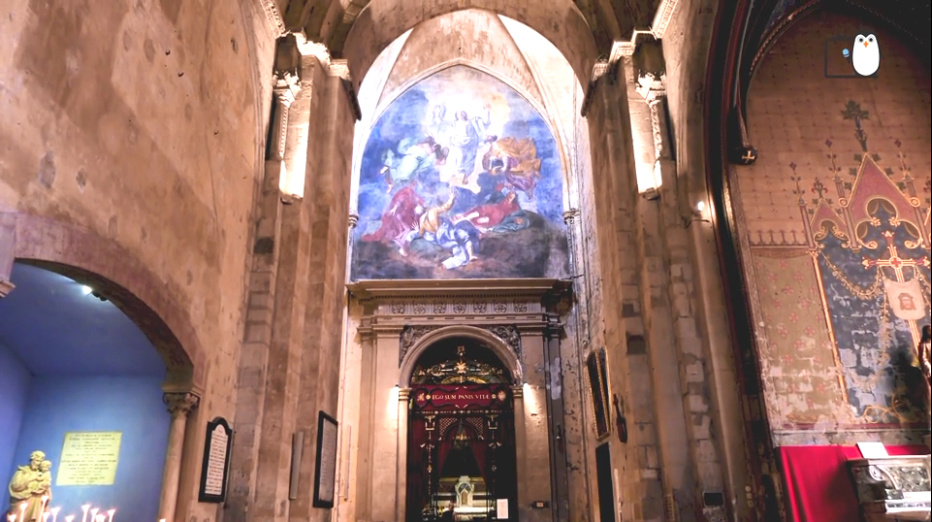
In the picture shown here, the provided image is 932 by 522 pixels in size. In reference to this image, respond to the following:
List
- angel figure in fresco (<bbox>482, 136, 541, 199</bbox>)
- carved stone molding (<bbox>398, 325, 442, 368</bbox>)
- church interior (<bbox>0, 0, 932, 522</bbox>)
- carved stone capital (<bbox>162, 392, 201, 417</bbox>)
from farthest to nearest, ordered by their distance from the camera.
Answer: angel figure in fresco (<bbox>482, 136, 541, 199</bbox>) → carved stone molding (<bbox>398, 325, 442, 368</bbox>) → carved stone capital (<bbox>162, 392, 201, 417</bbox>) → church interior (<bbox>0, 0, 932, 522</bbox>)

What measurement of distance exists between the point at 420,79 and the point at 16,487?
13.0m

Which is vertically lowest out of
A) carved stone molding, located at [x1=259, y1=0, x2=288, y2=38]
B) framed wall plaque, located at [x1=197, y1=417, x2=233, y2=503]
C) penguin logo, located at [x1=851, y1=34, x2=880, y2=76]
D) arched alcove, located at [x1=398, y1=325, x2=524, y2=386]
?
framed wall plaque, located at [x1=197, y1=417, x2=233, y2=503]

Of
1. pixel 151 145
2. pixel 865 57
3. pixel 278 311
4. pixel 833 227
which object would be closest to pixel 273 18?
pixel 151 145

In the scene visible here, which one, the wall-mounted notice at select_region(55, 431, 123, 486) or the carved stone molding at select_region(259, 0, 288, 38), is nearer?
the wall-mounted notice at select_region(55, 431, 123, 486)

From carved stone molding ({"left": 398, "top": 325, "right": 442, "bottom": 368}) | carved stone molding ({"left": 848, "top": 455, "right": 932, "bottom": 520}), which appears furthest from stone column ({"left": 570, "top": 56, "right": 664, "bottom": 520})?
carved stone molding ({"left": 398, "top": 325, "right": 442, "bottom": 368})

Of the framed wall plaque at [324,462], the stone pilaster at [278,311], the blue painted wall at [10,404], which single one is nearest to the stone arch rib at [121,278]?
the stone pilaster at [278,311]

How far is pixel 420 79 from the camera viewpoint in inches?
649

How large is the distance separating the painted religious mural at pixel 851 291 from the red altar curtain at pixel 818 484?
1.25 ft

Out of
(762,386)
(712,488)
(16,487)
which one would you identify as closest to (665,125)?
(762,386)

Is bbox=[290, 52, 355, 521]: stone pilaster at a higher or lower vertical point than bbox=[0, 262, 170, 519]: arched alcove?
higher

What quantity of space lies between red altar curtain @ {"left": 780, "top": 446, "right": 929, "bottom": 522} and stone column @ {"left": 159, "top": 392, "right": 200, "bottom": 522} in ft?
18.7

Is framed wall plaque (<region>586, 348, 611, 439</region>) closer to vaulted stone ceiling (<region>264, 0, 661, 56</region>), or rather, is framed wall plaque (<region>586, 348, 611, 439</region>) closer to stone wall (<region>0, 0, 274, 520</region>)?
vaulted stone ceiling (<region>264, 0, 661, 56</region>)

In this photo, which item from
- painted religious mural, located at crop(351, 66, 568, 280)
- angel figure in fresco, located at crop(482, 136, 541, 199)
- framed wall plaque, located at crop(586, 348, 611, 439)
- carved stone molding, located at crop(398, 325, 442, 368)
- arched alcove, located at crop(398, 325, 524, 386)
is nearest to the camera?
framed wall plaque, located at crop(586, 348, 611, 439)

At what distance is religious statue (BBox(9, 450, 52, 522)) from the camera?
5.38 metres
